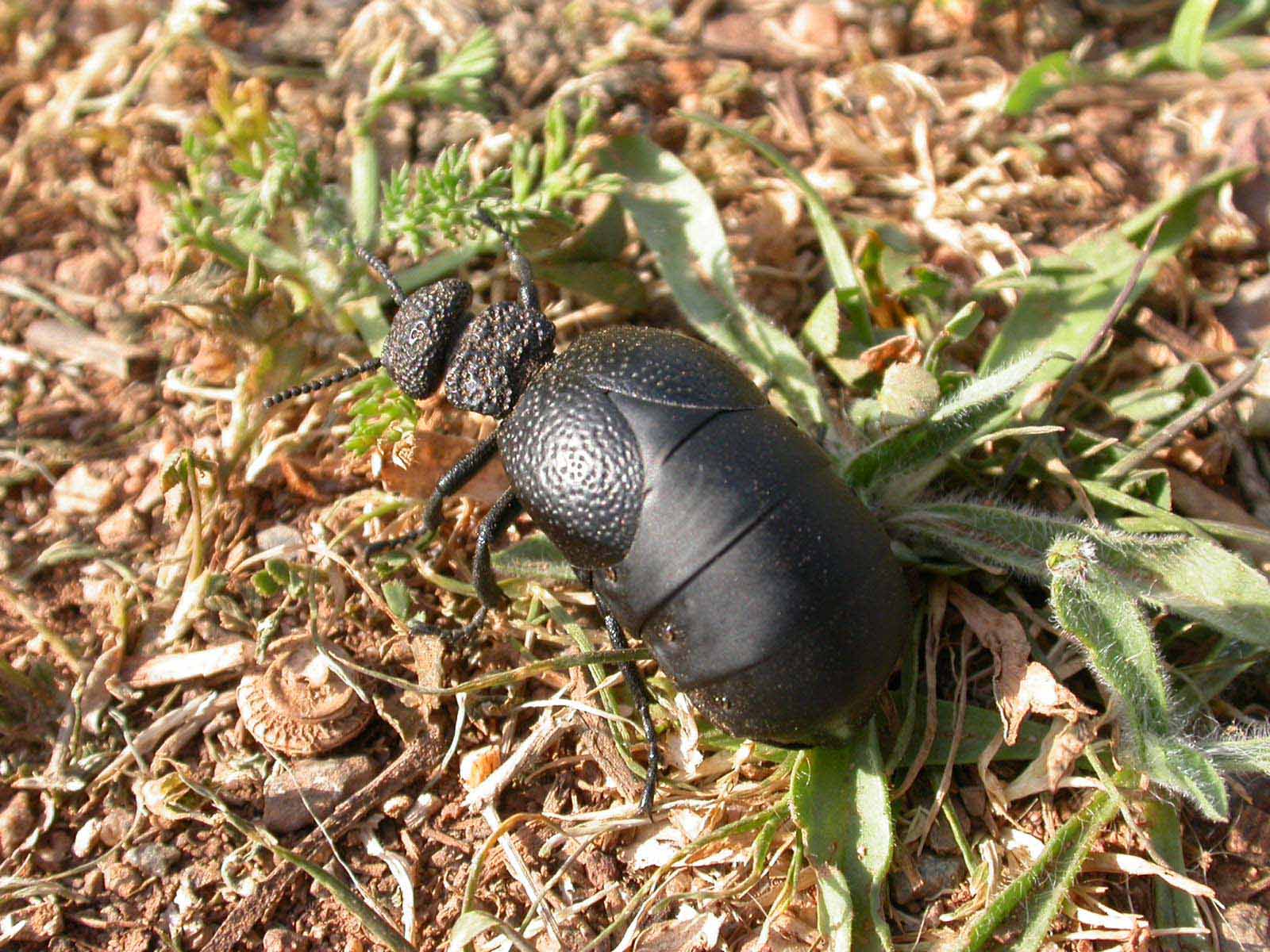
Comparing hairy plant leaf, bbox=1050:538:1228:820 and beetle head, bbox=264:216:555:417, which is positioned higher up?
beetle head, bbox=264:216:555:417

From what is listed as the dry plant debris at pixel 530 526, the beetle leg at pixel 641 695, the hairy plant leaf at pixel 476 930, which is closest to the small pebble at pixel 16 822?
the dry plant debris at pixel 530 526

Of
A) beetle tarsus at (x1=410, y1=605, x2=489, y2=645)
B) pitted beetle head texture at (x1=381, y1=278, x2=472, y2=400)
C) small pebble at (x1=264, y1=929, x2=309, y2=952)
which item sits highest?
pitted beetle head texture at (x1=381, y1=278, x2=472, y2=400)

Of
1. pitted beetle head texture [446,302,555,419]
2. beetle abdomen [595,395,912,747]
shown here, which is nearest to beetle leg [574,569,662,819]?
beetle abdomen [595,395,912,747]

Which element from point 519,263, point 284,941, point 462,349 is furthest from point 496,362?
point 284,941

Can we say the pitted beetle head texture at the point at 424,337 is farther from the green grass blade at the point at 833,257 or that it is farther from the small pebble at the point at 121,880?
the small pebble at the point at 121,880

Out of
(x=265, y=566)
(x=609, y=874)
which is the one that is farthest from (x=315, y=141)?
(x=609, y=874)

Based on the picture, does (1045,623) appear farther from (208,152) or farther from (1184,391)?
(208,152)

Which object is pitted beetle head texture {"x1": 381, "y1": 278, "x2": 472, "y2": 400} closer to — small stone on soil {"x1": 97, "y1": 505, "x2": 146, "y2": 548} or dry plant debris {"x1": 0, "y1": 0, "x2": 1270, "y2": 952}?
dry plant debris {"x1": 0, "y1": 0, "x2": 1270, "y2": 952}

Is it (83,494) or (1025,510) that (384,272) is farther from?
(1025,510)
